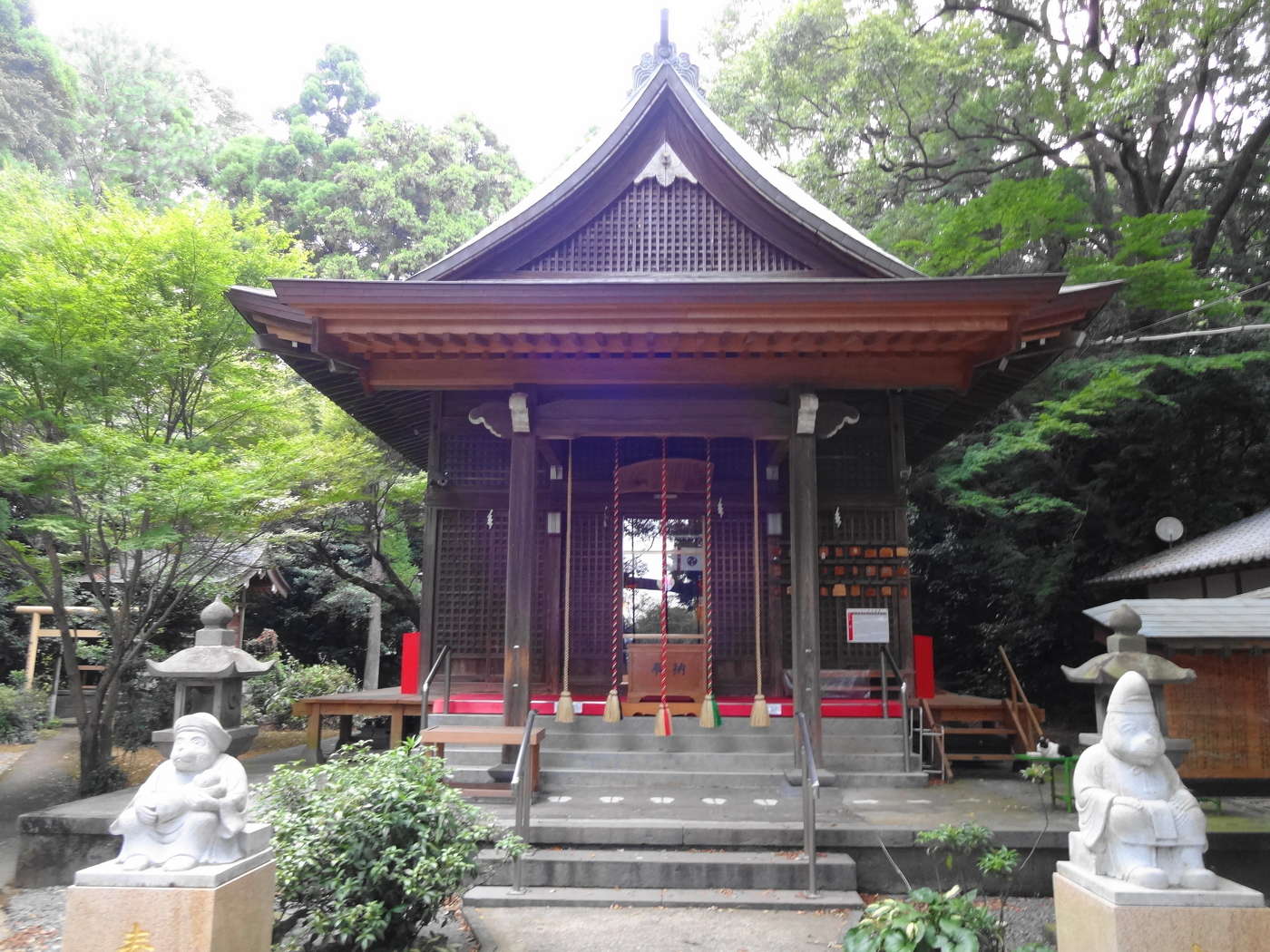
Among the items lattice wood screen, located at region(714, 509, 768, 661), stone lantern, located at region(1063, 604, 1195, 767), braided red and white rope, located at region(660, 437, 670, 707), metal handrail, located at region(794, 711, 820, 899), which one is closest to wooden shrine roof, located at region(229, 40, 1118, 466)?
braided red and white rope, located at region(660, 437, 670, 707)

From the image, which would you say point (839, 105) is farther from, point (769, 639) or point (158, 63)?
point (158, 63)

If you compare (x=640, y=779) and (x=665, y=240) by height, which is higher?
(x=665, y=240)

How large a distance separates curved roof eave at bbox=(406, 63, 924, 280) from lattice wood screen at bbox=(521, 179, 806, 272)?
1.44ft

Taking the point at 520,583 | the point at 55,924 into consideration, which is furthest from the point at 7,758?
the point at 520,583

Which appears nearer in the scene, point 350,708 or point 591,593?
point 591,593

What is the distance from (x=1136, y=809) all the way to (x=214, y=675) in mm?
4793

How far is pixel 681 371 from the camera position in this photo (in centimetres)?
811

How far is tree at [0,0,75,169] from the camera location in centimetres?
2441

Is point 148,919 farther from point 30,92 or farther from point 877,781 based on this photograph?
point 30,92

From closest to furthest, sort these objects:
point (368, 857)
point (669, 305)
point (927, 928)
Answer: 1. point (927, 928)
2. point (368, 857)
3. point (669, 305)

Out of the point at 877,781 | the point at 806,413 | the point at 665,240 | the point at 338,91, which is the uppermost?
the point at 338,91

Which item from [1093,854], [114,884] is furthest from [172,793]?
[1093,854]

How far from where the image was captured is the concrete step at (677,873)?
5.70 meters

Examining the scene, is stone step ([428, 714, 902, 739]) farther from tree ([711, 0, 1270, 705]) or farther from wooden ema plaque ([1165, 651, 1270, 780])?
tree ([711, 0, 1270, 705])
